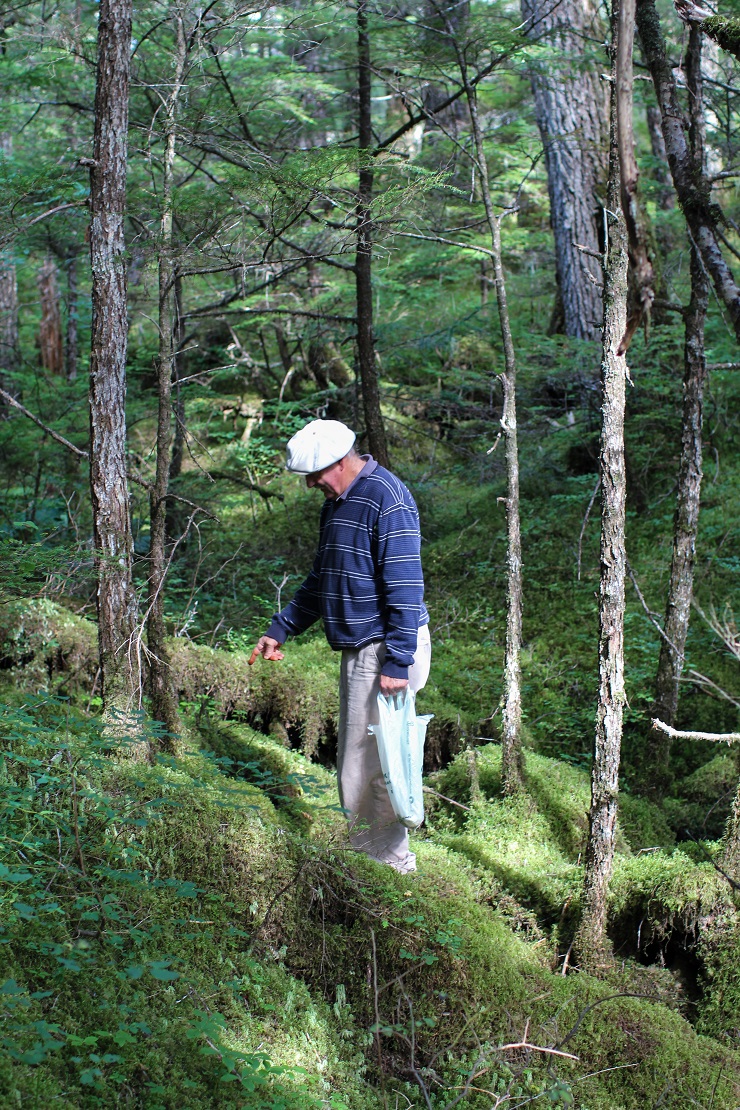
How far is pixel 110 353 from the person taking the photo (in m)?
4.09

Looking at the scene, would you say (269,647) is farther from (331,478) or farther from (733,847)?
(733,847)

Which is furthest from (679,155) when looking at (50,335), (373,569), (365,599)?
(50,335)

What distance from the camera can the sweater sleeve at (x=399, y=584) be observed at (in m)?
3.53

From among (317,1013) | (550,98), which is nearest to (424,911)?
(317,1013)

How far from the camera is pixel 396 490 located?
3.66m

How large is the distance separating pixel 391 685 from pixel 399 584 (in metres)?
0.45

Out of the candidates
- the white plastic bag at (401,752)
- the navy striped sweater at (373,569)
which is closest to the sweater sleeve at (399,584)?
the navy striped sweater at (373,569)

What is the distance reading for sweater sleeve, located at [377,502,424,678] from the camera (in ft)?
11.6

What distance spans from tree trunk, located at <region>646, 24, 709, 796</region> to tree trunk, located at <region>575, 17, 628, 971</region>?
1.52 metres

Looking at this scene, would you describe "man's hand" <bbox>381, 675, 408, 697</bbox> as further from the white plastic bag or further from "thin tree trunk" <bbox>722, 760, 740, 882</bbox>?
"thin tree trunk" <bbox>722, 760, 740, 882</bbox>

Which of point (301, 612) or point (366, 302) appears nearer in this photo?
point (301, 612)

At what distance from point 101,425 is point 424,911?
281 cm

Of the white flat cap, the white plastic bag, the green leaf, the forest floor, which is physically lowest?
the forest floor

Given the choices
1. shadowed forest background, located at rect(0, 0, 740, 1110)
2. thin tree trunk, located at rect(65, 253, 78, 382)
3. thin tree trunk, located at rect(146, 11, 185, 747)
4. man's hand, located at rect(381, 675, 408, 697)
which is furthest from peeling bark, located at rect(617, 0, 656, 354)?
thin tree trunk, located at rect(65, 253, 78, 382)
